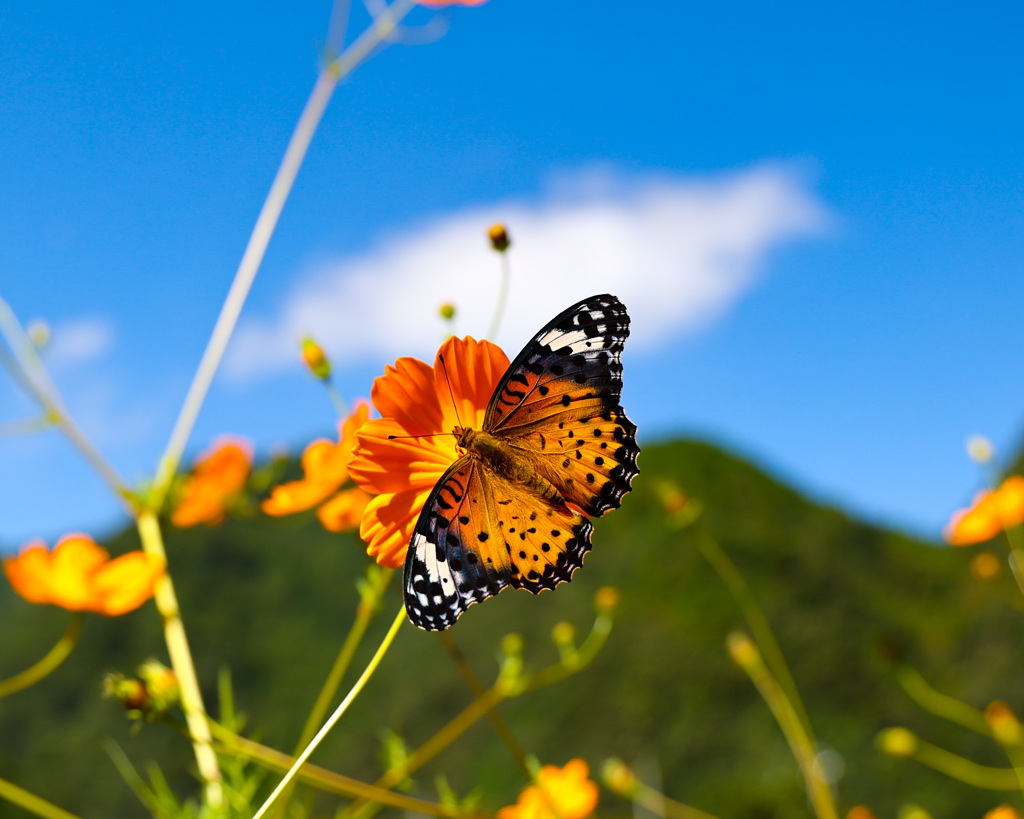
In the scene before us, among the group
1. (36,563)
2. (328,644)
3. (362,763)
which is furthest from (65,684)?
(36,563)

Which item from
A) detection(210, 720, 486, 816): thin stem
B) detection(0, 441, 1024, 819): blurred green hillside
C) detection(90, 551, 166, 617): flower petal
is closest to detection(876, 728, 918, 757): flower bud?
detection(210, 720, 486, 816): thin stem

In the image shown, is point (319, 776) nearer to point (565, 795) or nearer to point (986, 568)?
point (565, 795)

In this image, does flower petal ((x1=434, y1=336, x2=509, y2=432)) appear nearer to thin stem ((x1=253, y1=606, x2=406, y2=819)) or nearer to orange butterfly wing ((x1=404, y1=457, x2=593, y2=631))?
orange butterfly wing ((x1=404, y1=457, x2=593, y2=631))

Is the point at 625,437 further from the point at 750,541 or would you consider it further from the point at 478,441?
the point at 750,541


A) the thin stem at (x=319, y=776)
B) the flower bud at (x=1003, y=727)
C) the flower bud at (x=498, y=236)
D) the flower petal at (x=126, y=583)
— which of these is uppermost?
the flower bud at (x=498, y=236)

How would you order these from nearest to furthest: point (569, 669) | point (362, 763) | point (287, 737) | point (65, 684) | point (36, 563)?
1. point (36, 563)
2. point (569, 669)
3. point (362, 763)
4. point (287, 737)
5. point (65, 684)

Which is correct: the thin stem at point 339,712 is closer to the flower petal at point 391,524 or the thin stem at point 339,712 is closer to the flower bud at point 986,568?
the flower petal at point 391,524

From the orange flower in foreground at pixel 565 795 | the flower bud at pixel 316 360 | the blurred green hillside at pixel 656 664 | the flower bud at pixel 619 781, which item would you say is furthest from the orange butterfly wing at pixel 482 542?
the blurred green hillside at pixel 656 664

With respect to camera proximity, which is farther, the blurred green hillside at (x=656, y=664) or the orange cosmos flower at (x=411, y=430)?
the blurred green hillside at (x=656, y=664)
